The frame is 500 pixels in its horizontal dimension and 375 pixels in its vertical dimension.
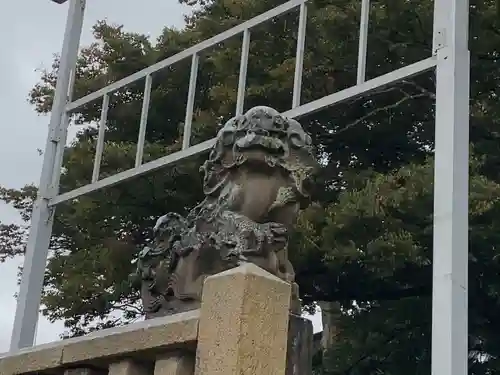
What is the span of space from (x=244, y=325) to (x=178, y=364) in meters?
0.25

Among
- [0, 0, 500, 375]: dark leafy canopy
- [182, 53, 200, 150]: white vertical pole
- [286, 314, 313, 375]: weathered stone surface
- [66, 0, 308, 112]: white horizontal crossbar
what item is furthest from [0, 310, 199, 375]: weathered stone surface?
[0, 0, 500, 375]: dark leafy canopy

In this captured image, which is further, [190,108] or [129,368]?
[190,108]

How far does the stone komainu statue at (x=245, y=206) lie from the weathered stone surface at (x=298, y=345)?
578mm

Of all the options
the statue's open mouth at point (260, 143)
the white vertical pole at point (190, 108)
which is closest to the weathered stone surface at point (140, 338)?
the statue's open mouth at point (260, 143)

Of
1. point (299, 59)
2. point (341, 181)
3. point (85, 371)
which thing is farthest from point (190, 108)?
point (85, 371)

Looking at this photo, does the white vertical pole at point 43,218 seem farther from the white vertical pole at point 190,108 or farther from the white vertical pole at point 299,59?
the white vertical pole at point 299,59

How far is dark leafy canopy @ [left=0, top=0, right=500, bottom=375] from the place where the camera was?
7.48m

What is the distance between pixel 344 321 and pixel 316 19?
9.68 feet

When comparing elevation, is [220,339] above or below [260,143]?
below

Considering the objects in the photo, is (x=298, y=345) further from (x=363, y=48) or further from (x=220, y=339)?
(x=363, y=48)

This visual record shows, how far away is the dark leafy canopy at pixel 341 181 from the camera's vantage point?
24.6 ft

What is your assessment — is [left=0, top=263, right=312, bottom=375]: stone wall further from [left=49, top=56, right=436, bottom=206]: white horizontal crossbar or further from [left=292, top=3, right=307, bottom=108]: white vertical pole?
[left=292, top=3, right=307, bottom=108]: white vertical pole

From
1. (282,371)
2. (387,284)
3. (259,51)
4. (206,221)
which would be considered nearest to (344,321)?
(387,284)

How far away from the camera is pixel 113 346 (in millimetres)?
2299
